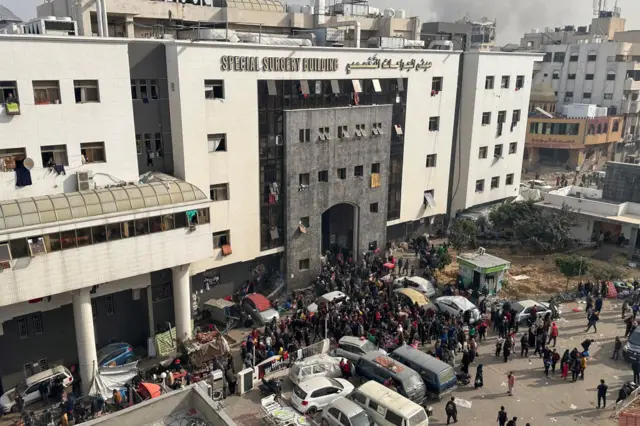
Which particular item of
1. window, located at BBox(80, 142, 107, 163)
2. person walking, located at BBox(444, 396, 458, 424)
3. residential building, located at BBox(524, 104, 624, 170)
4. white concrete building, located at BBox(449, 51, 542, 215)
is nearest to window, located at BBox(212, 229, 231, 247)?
window, located at BBox(80, 142, 107, 163)

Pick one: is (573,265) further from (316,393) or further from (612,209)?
(316,393)

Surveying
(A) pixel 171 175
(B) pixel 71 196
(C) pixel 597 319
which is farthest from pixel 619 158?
(B) pixel 71 196

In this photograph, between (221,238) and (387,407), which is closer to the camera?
(387,407)

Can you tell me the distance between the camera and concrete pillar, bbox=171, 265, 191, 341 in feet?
84.7

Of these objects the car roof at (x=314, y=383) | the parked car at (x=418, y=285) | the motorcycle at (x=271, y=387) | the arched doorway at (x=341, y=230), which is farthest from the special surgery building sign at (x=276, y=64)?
the car roof at (x=314, y=383)

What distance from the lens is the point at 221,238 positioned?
29281 mm

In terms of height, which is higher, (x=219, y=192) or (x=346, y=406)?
(x=219, y=192)

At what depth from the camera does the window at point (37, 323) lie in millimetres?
23672

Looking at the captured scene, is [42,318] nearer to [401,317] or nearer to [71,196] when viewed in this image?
[71,196]

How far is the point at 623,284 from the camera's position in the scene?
31734 mm

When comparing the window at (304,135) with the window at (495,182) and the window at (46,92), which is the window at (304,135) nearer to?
the window at (46,92)

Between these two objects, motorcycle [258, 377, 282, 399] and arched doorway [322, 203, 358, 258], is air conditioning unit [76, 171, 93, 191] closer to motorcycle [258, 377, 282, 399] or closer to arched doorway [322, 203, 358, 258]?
motorcycle [258, 377, 282, 399]

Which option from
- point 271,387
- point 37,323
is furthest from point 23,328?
point 271,387

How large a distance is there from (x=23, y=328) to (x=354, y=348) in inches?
573
